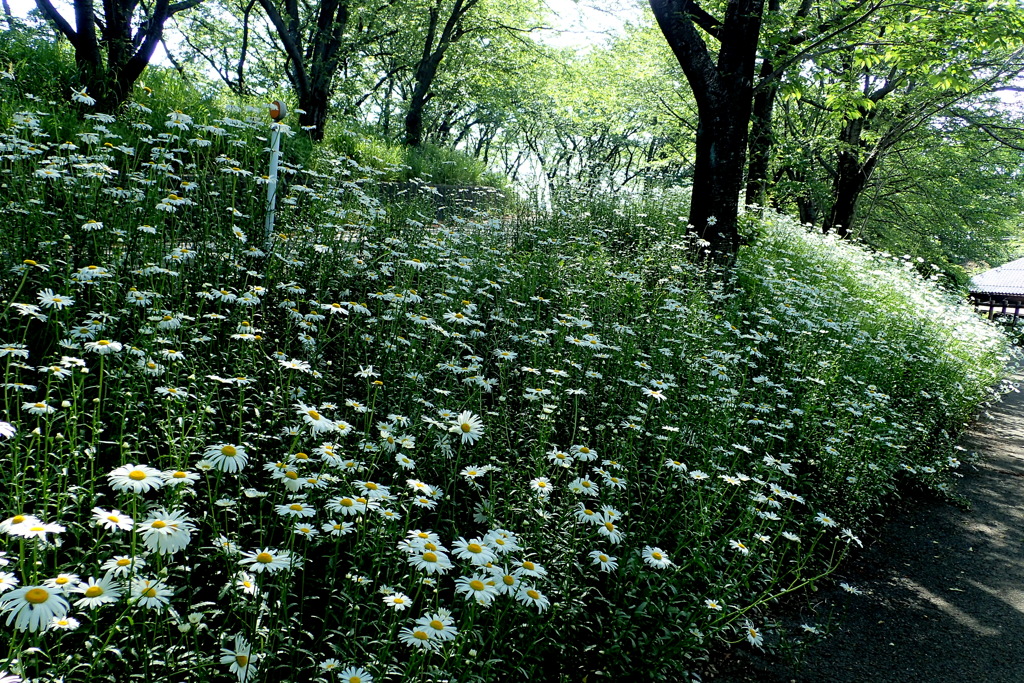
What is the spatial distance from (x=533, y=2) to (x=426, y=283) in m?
18.8

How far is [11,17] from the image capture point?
13078 millimetres

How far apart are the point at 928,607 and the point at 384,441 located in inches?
Answer: 130

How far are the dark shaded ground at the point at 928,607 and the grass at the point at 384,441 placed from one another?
0.25 m

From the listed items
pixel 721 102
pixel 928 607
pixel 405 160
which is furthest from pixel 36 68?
pixel 928 607

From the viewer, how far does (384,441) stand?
2863mm

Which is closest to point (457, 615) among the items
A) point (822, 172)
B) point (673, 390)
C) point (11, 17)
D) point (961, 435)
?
point (673, 390)

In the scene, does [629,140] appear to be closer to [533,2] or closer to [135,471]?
[533,2]

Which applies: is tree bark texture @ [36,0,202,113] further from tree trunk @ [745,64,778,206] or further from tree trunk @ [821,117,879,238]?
tree trunk @ [821,117,879,238]

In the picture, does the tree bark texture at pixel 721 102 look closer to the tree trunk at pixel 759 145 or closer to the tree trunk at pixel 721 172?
the tree trunk at pixel 721 172

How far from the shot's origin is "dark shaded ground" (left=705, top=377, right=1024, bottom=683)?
3078 mm

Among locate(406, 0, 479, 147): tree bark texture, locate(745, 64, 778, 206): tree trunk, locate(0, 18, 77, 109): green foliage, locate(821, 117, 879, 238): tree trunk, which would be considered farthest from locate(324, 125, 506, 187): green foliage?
locate(821, 117, 879, 238): tree trunk

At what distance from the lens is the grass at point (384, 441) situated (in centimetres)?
195

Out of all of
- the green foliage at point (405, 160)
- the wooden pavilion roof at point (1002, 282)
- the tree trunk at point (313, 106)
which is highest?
the tree trunk at point (313, 106)

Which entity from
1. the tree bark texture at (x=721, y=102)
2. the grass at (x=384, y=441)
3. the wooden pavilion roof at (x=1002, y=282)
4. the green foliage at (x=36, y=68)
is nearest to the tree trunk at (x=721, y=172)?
the tree bark texture at (x=721, y=102)
